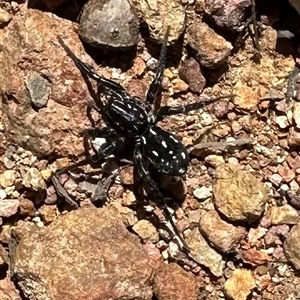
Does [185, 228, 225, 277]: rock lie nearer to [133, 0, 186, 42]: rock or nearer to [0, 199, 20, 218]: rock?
[0, 199, 20, 218]: rock

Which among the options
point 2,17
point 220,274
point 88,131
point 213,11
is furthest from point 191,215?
point 2,17

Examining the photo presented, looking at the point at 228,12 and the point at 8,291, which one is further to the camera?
the point at 8,291

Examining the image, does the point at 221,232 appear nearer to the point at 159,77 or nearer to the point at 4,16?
the point at 159,77

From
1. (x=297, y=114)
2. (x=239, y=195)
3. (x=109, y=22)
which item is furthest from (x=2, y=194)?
(x=297, y=114)

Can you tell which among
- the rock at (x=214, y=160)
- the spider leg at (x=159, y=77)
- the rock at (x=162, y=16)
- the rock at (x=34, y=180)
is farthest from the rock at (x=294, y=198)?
the rock at (x=34, y=180)

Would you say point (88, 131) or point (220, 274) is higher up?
point (88, 131)

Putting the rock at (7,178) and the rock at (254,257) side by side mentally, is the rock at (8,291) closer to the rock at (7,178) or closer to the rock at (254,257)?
the rock at (7,178)

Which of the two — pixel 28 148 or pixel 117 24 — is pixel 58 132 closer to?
A: pixel 28 148
